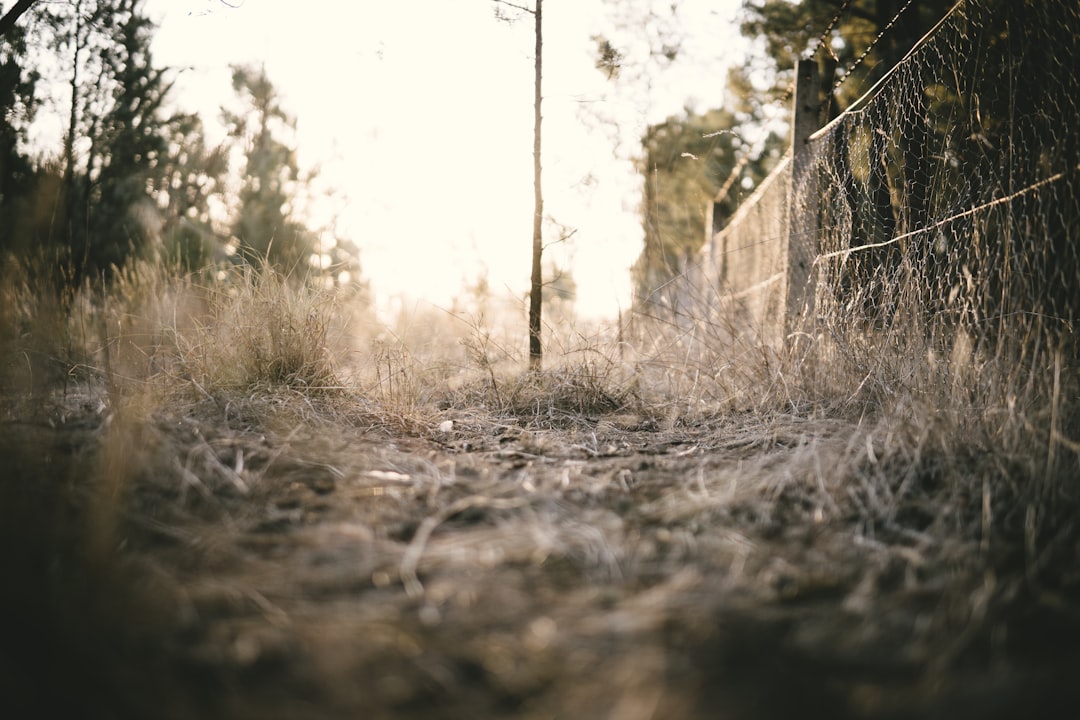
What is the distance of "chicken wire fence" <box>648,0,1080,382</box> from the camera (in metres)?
1.60

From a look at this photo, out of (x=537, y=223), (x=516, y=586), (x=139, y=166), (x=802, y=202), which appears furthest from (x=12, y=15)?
(x=139, y=166)

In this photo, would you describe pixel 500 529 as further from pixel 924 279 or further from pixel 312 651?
pixel 924 279

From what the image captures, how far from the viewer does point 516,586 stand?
0.99 meters

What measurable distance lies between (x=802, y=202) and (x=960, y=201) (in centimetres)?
126

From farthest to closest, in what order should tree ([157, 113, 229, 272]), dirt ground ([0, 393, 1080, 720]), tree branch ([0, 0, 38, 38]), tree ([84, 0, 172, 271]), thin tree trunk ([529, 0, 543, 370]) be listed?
tree ([157, 113, 229, 272]), tree ([84, 0, 172, 271]), thin tree trunk ([529, 0, 543, 370]), tree branch ([0, 0, 38, 38]), dirt ground ([0, 393, 1080, 720])

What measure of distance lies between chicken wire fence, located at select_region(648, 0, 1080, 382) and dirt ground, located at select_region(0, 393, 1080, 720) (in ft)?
1.74

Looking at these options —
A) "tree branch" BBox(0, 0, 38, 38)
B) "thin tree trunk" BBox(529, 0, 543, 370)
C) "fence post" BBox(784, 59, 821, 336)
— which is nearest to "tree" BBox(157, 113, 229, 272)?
"tree branch" BBox(0, 0, 38, 38)

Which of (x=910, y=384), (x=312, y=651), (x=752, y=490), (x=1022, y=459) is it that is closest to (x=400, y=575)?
(x=312, y=651)

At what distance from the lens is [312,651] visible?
797mm

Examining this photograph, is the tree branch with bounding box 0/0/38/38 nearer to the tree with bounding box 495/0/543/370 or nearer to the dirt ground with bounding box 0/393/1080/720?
the dirt ground with bounding box 0/393/1080/720

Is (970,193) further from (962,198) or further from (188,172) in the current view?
(188,172)

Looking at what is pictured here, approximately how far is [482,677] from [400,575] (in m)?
0.30

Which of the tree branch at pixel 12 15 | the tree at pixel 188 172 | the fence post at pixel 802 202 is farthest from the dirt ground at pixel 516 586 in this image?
the tree at pixel 188 172

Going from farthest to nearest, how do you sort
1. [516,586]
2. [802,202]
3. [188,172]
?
[188,172] → [802,202] → [516,586]
